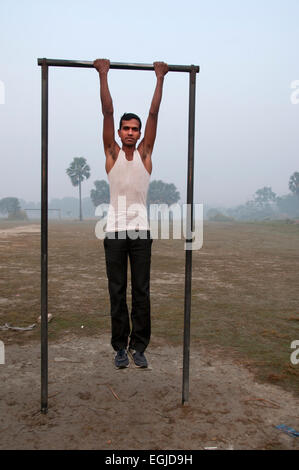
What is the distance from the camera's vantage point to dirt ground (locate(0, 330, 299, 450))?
230cm

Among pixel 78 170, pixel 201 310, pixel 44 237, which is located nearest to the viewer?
pixel 44 237

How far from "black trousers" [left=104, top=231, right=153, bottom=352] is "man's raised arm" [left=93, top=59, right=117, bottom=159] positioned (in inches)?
24.7

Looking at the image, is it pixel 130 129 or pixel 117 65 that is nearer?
pixel 117 65

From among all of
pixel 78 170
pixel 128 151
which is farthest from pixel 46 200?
pixel 78 170

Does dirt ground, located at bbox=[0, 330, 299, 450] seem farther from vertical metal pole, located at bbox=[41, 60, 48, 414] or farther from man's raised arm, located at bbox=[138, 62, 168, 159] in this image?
man's raised arm, located at bbox=[138, 62, 168, 159]

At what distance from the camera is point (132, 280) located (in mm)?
2945

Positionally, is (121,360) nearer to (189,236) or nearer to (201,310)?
(189,236)

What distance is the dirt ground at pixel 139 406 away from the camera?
2.30m

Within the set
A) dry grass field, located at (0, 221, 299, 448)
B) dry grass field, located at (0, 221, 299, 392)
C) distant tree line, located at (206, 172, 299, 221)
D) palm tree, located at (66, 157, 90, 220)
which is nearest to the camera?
dry grass field, located at (0, 221, 299, 448)

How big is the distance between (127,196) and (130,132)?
19.3 inches

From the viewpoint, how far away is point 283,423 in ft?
8.33

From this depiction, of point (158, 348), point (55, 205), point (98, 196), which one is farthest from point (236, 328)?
point (55, 205)

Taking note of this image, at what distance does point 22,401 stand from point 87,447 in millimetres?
775

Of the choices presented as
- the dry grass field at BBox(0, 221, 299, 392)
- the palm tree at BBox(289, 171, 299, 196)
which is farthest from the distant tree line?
the dry grass field at BBox(0, 221, 299, 392)
